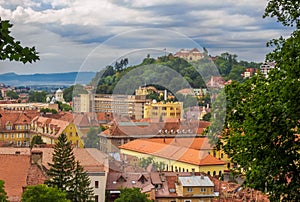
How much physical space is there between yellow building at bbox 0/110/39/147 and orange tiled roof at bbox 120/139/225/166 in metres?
27.3

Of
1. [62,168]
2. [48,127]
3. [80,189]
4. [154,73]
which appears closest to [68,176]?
[62,168]

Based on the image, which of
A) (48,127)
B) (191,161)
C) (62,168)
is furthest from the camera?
(48,127)

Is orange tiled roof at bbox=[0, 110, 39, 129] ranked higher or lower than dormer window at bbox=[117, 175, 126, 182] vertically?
higher

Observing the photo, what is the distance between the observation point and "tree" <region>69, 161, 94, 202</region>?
82.2ft

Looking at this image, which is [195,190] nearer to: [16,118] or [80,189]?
[80,189]

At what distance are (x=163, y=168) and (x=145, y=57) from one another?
542 inches

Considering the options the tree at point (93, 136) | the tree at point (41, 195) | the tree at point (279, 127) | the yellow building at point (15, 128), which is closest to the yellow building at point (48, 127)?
the yellow building at point (15, 128)

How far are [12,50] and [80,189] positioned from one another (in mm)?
23644

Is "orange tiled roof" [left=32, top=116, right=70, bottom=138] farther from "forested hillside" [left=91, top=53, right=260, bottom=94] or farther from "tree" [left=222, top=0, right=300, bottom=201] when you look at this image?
"tree" [left=222, top=0, right=300, bottom=201]

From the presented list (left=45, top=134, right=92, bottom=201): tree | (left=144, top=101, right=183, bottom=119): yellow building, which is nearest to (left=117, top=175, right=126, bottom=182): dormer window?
(left=45, top=134, right=92, bottom=201): tree

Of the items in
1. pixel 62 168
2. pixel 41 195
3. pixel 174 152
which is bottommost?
pixel 62 168

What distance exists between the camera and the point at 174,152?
30172mm

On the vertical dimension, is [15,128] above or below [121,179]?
above

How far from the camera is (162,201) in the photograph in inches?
1163
